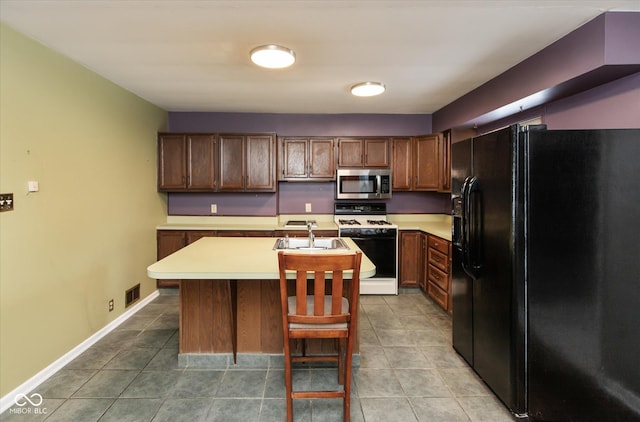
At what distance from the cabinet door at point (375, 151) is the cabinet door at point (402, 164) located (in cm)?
11

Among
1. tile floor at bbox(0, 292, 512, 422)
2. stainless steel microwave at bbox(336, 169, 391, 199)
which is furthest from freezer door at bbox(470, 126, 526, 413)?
stainless steel microwave at bbox(336, 169, 391, 199)

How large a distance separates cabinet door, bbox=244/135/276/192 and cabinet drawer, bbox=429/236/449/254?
7.05ft

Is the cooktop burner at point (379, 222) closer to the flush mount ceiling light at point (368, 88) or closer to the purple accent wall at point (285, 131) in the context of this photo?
the purple accent wall at point (285, 131)

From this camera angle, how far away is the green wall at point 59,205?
207 cm

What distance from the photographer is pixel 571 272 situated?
1796 millimetres

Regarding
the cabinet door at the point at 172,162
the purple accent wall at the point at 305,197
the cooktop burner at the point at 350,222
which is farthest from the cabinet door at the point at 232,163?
the cooktop burner at the point at 350,222

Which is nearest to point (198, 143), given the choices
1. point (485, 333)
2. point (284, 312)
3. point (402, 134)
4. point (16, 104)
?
point (16, 104)

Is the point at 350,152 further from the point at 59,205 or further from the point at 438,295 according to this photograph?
the point at 59,205

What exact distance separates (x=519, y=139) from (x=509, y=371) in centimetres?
140

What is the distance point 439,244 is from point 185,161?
3409mm

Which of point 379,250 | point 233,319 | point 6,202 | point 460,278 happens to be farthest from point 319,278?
point 379,250

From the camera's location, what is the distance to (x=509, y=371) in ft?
6.21

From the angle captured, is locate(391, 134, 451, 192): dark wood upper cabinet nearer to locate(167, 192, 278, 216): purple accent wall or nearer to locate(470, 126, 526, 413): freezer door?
locate(167, 192, 278, 216): purple accent wall

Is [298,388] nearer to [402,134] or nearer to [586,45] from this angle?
[586,45]
